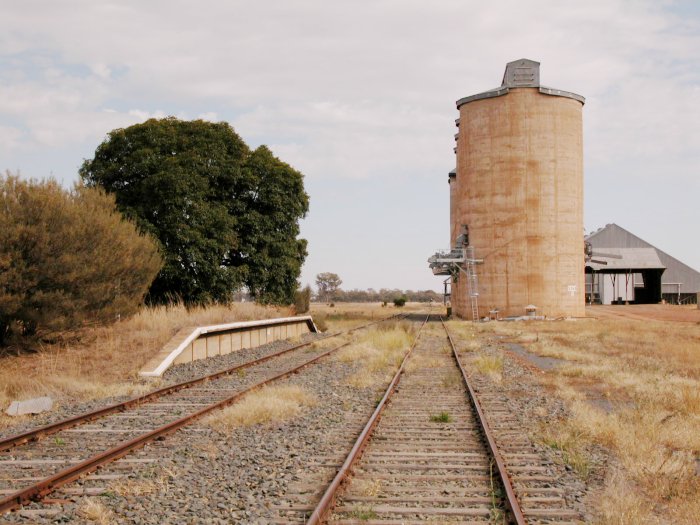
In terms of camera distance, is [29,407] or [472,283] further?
[472,283]

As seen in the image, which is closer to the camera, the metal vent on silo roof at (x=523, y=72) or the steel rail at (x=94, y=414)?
the steel rail at (x=94, y=414)

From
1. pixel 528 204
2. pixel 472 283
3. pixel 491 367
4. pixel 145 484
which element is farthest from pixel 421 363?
pixel 528 204

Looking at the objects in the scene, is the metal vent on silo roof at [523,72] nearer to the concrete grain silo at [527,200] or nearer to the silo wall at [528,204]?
the concrete grain silo at [527,200]

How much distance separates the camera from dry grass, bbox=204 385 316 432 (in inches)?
401

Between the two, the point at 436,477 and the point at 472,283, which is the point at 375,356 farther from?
the point at 472,283

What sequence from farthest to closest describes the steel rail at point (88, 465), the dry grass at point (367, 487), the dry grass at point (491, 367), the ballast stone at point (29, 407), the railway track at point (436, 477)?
the dry grass at point (491, 367), the ballast stone at point (29, 407), the dry grass at point (367, 487), the steel rail at point (88, 465), the railway track at point (436, 477)

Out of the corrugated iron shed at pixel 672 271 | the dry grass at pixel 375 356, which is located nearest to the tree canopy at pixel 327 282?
the corrugated iron shed at pixel 672 271

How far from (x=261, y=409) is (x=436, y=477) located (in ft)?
13.6

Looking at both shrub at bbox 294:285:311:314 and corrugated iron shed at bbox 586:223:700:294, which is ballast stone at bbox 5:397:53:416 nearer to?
shrub at bbox 294:285:311:314

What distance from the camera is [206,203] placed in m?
33.6

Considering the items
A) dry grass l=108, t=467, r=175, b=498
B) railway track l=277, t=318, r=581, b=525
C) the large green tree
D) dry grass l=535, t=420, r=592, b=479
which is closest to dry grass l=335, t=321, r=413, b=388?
railway track l=277, t=318, r=581, b=525

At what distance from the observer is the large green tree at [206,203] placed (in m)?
32.6

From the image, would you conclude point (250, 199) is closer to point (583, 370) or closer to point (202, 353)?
point (202, 353)

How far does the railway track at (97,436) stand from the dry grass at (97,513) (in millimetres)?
632
